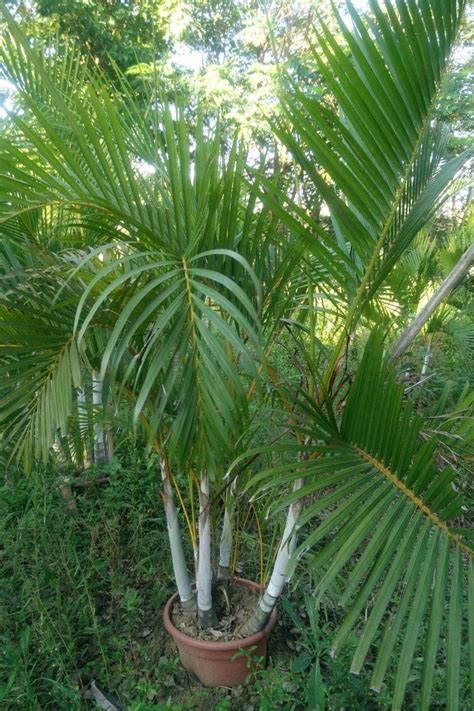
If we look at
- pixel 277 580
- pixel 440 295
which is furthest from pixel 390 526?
pixel 277 580

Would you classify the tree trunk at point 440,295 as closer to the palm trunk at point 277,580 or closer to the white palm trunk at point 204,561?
the palm trunk at point 277,580

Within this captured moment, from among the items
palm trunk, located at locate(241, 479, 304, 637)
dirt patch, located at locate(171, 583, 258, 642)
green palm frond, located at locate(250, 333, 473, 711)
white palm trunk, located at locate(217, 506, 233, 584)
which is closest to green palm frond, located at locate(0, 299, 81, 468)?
green palm frond, located at locate(250, 333, 473, 711)

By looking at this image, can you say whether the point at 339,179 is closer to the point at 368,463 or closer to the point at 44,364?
the point at 368,463

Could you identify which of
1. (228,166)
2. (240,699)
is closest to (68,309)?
(228,166)

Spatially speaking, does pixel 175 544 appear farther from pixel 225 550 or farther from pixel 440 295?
pixel 440 295

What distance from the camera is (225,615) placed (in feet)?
4.88

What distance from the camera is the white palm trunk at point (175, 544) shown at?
1276 millimetres

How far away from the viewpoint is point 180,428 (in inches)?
32.5

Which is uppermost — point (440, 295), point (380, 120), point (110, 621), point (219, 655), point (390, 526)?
point (380, 120)

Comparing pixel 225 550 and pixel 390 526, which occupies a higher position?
pixel 390 526

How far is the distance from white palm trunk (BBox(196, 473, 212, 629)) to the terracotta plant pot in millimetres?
68

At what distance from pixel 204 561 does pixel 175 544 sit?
9cm

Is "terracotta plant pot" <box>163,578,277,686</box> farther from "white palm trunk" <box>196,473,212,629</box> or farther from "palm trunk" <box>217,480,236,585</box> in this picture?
"palm trunk" <box>217,480,236,585</box>

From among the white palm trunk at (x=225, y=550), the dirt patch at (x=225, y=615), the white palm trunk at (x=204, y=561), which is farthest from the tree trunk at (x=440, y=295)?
the dirt patch at (x=225, y=615)
